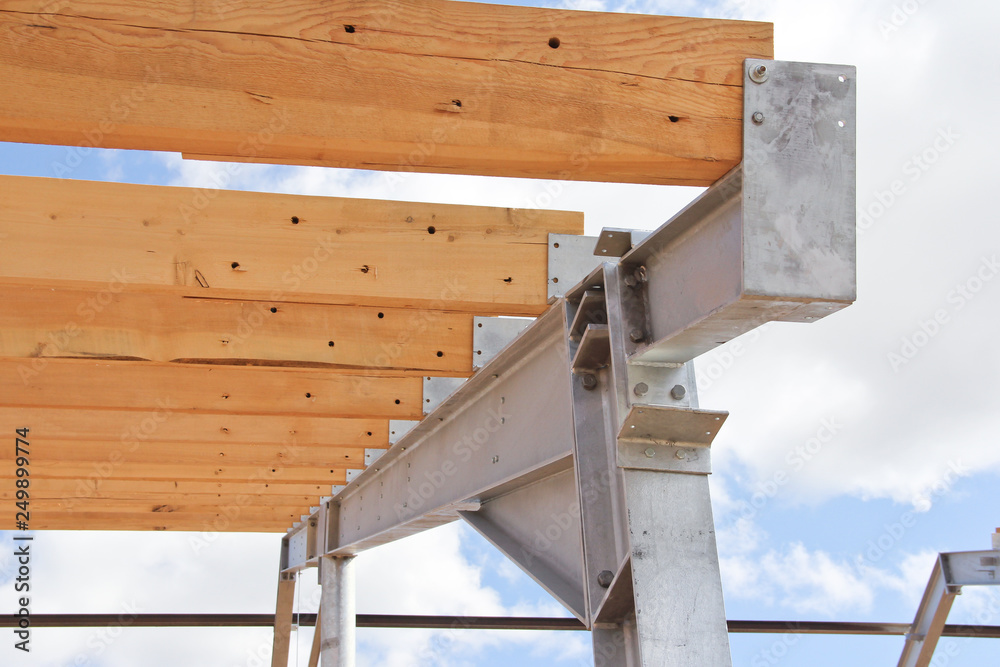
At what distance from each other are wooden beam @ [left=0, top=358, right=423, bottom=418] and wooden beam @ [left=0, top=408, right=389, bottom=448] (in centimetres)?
69

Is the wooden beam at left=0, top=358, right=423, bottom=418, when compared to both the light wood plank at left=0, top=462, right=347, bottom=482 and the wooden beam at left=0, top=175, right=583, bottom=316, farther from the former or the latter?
the light wood plank at left=0, top=462, right=347, bottom=482

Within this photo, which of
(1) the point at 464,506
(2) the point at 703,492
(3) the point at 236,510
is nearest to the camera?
(2) the point at 703,492

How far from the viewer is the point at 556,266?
297cm

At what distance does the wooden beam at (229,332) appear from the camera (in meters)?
3.46

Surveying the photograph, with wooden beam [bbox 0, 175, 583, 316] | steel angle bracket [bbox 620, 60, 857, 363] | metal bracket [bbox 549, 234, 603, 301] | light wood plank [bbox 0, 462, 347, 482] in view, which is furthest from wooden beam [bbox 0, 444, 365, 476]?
steel angle bracket [bbox 620, 60, 857, 363]

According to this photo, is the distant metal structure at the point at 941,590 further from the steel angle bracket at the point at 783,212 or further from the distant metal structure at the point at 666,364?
the steel angle bracket at the point at 783,212

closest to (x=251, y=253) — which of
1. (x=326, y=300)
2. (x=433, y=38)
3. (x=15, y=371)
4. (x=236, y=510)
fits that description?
(x=326, y=300)

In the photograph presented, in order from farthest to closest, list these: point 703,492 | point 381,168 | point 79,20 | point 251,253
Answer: point 251,253 → point 703,492 → point 381,168 → point 79,20

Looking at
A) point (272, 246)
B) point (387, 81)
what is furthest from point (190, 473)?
point (387, 81)

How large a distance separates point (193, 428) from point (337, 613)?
267cm

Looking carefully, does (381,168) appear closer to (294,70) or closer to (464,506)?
(294,70)

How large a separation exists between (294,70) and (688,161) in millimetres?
873

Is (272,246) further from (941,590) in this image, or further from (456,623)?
(941,590)

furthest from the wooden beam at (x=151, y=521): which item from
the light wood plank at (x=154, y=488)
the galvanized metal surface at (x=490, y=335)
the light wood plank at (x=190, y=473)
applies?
the galvanized metal surface at (x=490, y=335)
